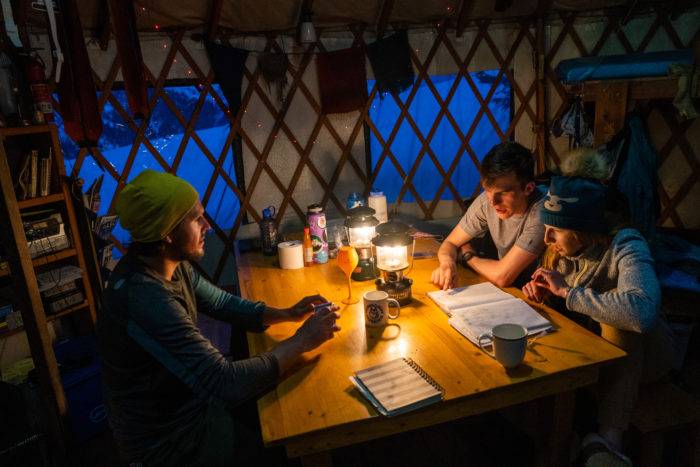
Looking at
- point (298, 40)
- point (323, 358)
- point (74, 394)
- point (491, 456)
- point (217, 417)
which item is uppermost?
point (298, 40)

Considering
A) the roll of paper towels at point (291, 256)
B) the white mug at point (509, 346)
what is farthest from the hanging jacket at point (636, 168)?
the white mug at point (509, 346)

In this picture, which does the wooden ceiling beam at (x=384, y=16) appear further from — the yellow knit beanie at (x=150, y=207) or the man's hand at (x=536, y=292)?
the yellow knit beanie at (x=150, y=207)

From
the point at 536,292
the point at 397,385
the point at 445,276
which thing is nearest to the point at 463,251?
the point at 445,276

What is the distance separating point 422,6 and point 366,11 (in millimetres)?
365

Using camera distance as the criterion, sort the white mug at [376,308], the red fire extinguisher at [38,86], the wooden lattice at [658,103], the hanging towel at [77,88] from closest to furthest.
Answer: the white mug at [376,308]
the hanging towel at [77,88]
the red fire extinguisher at [38,86]
the wooden lattice at [658,103]

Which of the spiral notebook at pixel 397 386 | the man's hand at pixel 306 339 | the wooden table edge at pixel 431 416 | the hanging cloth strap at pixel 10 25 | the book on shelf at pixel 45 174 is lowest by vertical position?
the wooden table edge at pixel 431 416

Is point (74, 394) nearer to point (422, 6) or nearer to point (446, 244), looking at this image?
point (446, 244)

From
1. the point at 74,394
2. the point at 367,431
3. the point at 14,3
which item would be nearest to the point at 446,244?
the point at 367,431

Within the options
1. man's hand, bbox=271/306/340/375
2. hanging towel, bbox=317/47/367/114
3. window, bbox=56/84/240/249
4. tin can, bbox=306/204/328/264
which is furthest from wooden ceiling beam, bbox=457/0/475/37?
man's hand, bbox=271/306/340/375

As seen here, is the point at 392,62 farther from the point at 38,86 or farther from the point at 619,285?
the point at 619,285

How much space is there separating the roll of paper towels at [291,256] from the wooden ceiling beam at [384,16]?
1.80 meters

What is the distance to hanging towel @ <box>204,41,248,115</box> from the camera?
2.95 meters

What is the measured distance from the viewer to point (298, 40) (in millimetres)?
2963

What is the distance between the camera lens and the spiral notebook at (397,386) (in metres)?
1.02
